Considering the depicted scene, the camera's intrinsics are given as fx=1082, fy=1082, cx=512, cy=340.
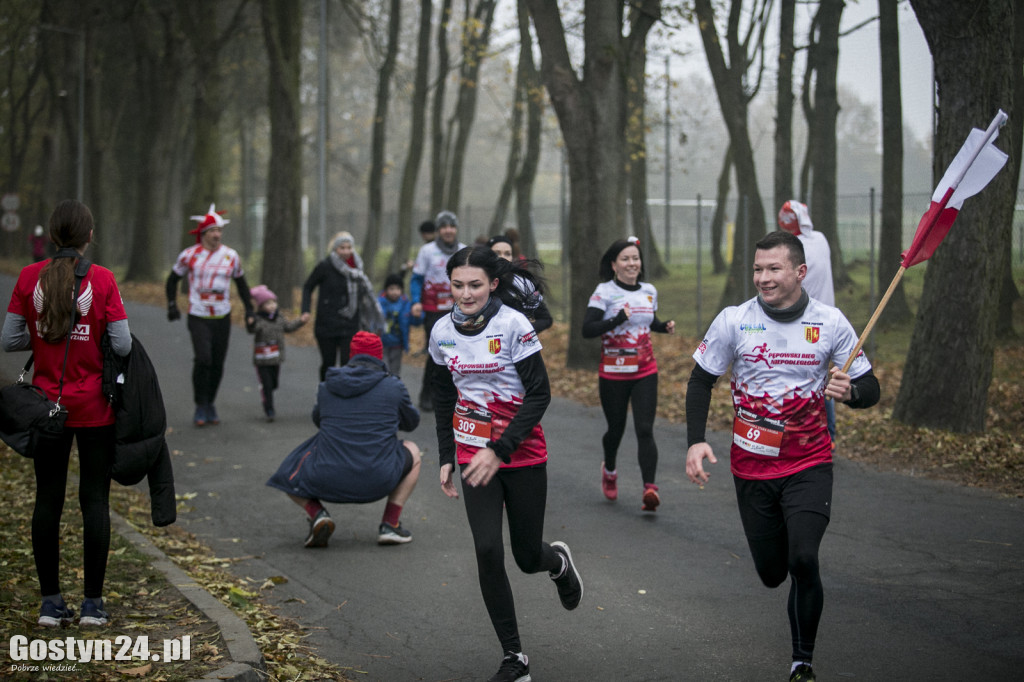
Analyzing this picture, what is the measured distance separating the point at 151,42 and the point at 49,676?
3304 cm

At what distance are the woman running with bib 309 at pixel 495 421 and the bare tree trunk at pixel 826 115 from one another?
1508 cm

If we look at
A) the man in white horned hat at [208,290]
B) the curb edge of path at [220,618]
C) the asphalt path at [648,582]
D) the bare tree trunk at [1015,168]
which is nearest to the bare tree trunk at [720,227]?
the bare tree trunk at [1015,168]

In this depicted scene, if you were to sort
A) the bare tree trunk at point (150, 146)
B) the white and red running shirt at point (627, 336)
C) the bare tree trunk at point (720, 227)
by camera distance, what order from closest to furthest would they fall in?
the white and red running shirt at point (627, 336), the bare tree trunk at point (720, 227), the bare tree trunk at point (150, 146)

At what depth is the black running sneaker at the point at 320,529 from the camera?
7434 millimetres

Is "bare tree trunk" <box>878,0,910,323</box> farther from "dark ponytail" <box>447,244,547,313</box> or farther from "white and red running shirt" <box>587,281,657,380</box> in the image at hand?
"dark ponytail" <box>447,244,547,313</box>

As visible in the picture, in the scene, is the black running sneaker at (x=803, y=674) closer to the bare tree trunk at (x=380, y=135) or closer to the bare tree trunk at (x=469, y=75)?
the bare tree trunk at (x=469, y=75)

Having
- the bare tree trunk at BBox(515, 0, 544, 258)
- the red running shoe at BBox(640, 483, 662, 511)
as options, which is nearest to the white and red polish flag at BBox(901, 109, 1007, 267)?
the red running shoe at BBox(640, 483, 662, 511)

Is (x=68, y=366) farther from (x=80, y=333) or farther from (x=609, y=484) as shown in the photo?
(x=609, y=484)

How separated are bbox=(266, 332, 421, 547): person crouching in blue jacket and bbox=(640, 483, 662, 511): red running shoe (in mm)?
1832

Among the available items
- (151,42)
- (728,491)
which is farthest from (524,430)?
(151,42)

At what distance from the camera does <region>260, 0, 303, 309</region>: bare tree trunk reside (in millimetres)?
24766

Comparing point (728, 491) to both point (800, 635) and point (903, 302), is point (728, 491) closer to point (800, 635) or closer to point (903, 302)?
point (800, 635)

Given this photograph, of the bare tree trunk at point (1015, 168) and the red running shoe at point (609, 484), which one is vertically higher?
the bare tree trunk at point (1015, 168)

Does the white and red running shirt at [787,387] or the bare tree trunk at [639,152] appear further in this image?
the bare tree trunk at [639,152]
